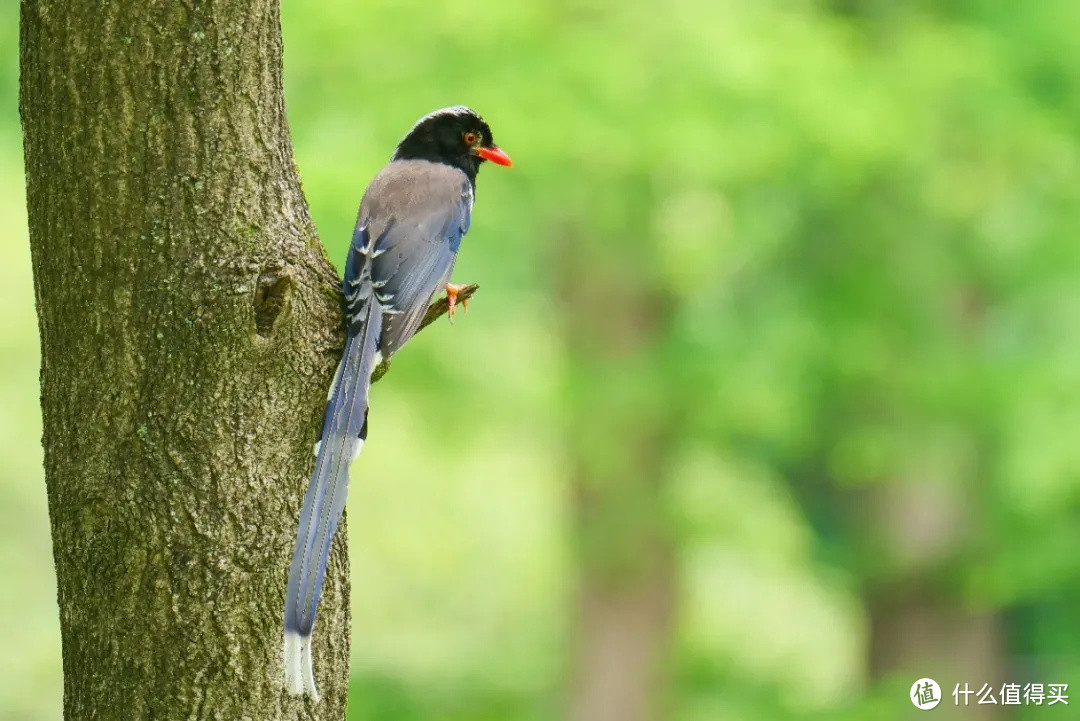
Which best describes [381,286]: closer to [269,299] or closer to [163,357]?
[269,299]

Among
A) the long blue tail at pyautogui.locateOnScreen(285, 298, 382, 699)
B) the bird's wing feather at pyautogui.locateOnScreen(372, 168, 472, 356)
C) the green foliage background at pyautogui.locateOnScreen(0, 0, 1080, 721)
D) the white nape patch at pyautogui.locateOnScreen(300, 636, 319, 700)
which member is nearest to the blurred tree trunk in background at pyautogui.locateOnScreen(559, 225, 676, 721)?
the green foliage background at pyautogui.locateOnScreen(0, 0, 1080, 721)

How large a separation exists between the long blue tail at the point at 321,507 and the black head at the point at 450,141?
1.93 m

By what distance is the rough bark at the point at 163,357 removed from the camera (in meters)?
3.05

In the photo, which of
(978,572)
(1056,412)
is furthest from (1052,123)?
(978,572)

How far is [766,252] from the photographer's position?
9.21 m

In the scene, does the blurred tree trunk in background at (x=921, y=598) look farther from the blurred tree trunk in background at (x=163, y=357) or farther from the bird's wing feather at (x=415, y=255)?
the blurred tree trunk in background at (x=163, y=357)

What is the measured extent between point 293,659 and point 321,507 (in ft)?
1.18

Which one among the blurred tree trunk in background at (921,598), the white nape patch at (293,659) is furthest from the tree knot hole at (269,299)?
the blurred tree trunk in background at (921,598)

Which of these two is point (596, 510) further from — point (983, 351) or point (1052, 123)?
point (1052, 123)

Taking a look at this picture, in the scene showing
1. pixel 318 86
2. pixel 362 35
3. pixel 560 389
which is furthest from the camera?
pixel 560 389

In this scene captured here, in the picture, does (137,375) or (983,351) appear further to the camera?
(983,351)

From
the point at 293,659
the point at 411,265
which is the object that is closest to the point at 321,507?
the point at 293,659

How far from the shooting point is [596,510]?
10047 millimetres

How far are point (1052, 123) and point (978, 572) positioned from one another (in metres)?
3.57
